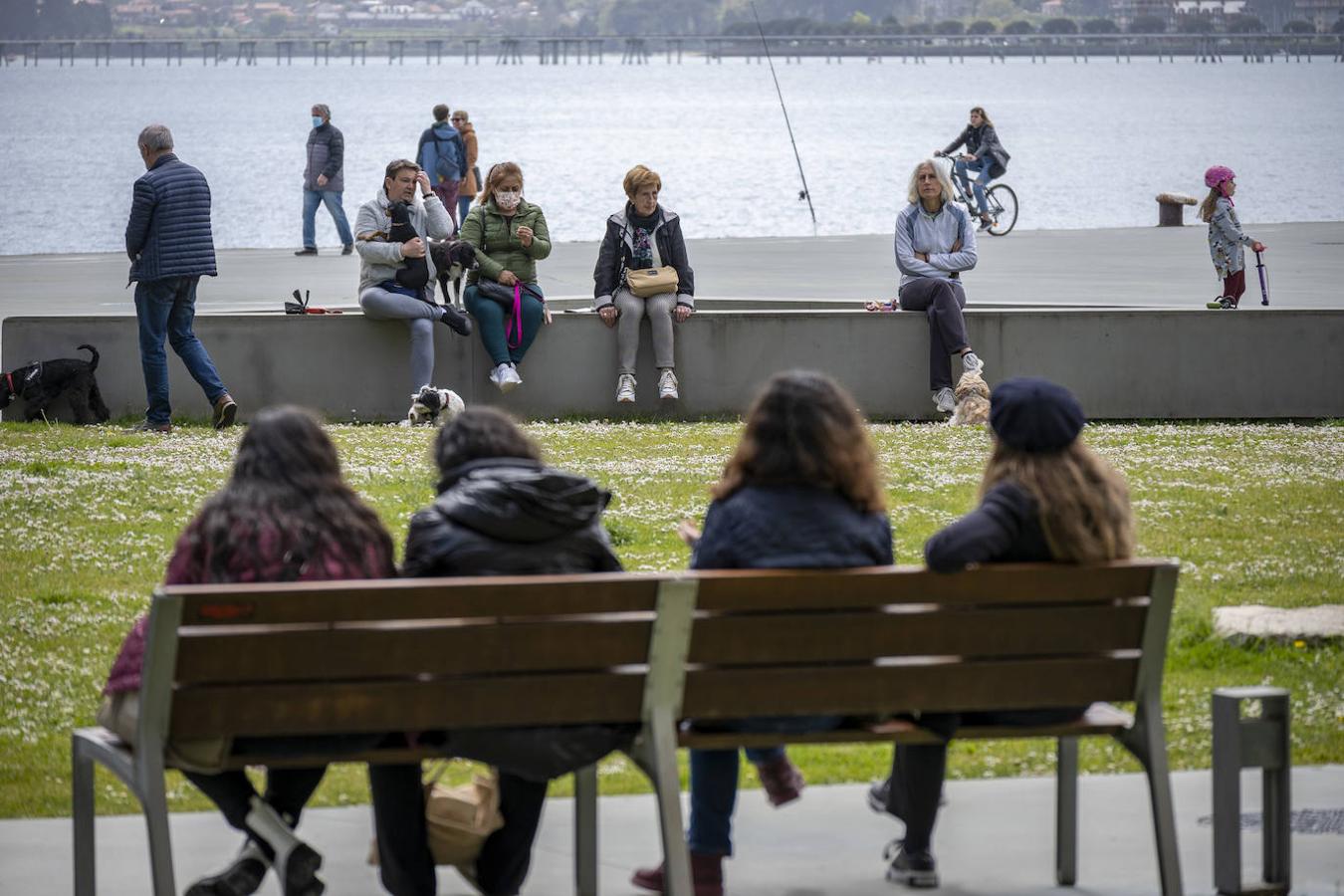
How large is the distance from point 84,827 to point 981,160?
27330 mm

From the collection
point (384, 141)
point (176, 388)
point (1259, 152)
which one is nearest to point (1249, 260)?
point (176, 388)

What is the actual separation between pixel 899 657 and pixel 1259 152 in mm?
101974

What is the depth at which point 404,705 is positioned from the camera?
451 centimetres

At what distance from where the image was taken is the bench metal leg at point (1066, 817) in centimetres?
507

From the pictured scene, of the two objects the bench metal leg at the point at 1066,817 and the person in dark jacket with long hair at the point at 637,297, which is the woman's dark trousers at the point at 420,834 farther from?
the person in dark jacket with long hair at the point at 637,297

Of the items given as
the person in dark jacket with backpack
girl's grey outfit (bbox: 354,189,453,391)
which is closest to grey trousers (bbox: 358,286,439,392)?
girl's grey outfit (bbox: 354,189,453,391)

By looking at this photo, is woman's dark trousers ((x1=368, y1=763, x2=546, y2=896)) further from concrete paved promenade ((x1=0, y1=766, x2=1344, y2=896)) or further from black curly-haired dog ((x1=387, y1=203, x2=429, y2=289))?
black curly-haired dog ((x1=387, y1=203, x2=429, y2=289))

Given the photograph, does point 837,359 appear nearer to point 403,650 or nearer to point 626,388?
point 626,388

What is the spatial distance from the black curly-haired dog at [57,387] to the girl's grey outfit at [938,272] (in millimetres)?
5515

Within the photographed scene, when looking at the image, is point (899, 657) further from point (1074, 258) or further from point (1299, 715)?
point (1074, 258)

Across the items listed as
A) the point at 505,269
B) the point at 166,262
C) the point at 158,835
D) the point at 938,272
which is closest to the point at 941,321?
the point at 938,272

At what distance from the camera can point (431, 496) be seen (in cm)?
1030

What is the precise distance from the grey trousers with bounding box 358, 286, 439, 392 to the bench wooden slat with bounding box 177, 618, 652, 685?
9565 mm

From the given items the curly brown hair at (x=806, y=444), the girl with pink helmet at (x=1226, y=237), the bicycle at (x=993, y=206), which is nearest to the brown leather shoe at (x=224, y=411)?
the girl with pink helmet at (x=1226, y=237)
